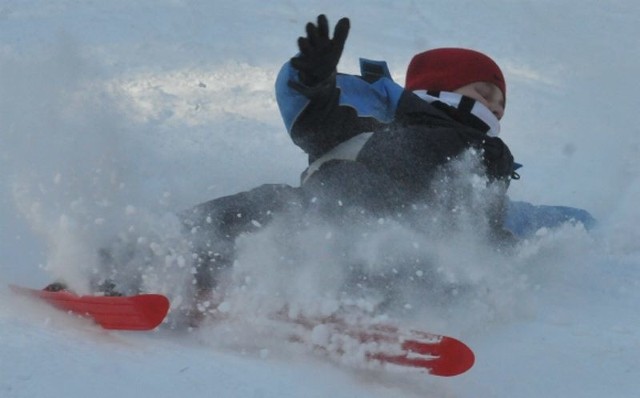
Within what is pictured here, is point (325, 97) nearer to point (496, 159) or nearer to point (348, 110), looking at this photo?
point (348, 110)

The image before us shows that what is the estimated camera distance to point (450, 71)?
3.00m

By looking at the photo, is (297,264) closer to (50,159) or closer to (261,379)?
(261,379)

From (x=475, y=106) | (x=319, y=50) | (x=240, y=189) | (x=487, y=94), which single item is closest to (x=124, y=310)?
(x=319, y=50)

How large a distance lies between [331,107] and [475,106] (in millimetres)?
511

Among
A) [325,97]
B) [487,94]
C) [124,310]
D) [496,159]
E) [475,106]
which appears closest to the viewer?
[124,310]

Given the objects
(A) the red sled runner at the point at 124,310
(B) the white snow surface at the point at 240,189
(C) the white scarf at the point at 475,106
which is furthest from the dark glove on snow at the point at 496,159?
(A) the red sled runner at the point at 124,310

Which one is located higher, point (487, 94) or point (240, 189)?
point (487, 94)

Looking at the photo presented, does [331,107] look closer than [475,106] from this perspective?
Yes

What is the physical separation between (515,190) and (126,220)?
5.70 feet

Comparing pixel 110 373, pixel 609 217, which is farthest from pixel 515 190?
pixel 110 373

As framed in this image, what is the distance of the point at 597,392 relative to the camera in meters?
2.04

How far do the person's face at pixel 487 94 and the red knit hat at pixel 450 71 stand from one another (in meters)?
0.01

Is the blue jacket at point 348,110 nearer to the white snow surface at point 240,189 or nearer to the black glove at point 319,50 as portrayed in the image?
the black glove at point 319,50

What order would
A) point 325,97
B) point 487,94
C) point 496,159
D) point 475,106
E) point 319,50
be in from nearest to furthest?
point 319,50 < point 325,97 < point 496,159 < point 475,106 < point 487,94
